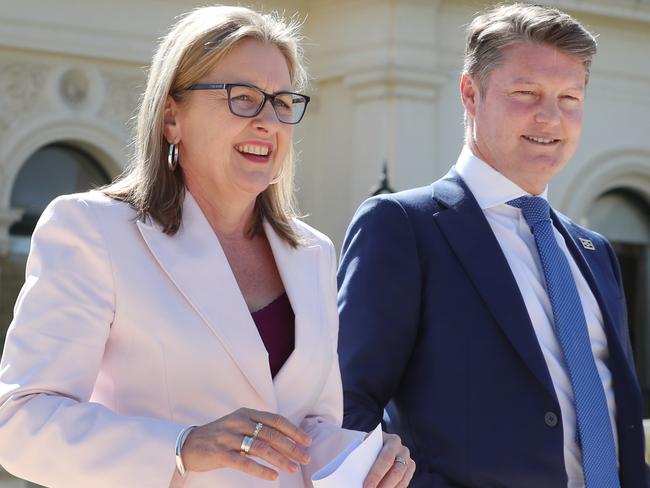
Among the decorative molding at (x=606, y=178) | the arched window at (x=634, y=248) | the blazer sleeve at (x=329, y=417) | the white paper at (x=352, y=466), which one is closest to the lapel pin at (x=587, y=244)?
the blazer sleeve at (x=329, y=417)

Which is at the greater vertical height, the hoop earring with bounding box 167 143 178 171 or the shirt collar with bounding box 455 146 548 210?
the hoop earring with bounding box 167 143 178 171

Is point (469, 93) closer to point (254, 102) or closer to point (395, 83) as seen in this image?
point (254, 102)

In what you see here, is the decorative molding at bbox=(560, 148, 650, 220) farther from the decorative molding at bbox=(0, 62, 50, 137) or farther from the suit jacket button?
the suit jacket button

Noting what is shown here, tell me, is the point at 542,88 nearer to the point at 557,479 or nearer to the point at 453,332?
the point at 453,332

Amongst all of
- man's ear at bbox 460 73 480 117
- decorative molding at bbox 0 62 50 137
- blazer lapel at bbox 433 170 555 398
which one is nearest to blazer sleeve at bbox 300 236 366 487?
blazer lapel at bbox 433 170 555 398

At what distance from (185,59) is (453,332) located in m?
0.97

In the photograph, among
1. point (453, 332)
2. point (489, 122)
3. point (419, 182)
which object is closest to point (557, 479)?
point (453, 332)

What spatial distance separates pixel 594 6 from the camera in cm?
1312

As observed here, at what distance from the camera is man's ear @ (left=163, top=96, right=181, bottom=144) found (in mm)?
2369

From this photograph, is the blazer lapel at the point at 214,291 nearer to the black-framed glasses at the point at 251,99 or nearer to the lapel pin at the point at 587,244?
the black-framed glasses at the point at 251,99

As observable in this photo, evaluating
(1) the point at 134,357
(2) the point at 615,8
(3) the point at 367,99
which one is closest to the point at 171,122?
(1) the point at 134,357

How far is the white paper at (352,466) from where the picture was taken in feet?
6.64

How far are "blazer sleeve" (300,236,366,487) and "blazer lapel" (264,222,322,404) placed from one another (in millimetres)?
32

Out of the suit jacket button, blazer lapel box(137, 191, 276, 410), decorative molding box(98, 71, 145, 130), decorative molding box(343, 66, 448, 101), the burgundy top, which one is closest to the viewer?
blazer lapel box(137, 191, 276, 410)
